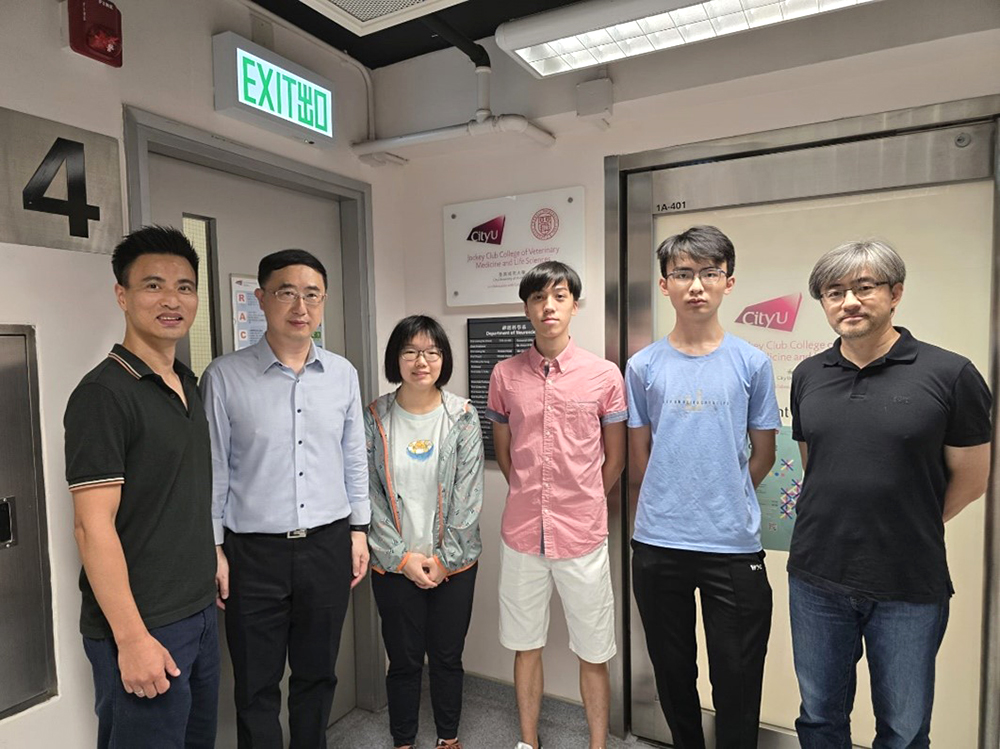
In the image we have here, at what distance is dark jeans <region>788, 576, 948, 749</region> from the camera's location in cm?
154

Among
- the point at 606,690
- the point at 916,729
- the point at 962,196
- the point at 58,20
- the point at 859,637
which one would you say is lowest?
the point at 606,690

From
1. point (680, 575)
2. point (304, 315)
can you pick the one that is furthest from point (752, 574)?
point (304, 315)

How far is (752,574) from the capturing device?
6.12 feet

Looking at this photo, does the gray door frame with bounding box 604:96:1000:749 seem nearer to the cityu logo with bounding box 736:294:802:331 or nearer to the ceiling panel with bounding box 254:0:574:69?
the cityu logo with bounding box 736:294:802:331

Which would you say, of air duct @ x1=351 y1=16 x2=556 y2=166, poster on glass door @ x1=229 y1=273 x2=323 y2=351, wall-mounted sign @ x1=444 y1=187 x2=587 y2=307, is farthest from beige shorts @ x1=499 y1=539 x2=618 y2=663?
air duct @ x1=351 y1=16 x2=556 y2=166

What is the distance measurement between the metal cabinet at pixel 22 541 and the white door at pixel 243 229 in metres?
0.58

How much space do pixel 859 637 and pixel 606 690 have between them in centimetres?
91

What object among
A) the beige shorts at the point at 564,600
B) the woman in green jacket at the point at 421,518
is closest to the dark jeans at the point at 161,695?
the woman in green jacket at the point at 421,518

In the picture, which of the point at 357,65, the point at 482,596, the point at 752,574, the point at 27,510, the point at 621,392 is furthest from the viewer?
the point at 482,596

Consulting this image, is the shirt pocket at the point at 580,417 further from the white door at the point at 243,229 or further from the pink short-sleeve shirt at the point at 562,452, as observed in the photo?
the white door at the point at 243,229

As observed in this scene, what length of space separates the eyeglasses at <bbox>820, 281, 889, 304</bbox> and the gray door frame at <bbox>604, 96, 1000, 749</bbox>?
0.63 m

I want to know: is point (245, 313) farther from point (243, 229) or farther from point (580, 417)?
point (580, 417)

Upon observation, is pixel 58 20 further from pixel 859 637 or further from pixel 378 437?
pixel 859 637

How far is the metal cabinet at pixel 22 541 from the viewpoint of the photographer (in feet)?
4.90
